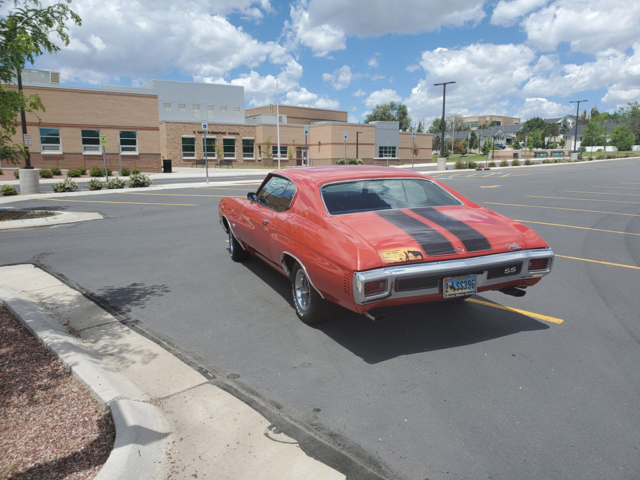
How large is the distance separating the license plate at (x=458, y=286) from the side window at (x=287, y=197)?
200 centimetres

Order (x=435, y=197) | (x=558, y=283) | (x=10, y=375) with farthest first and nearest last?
(x=558, y=283)
(x=435, y=197)
(x=10, y=375)

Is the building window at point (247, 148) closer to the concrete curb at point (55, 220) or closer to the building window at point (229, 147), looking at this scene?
the building window at point (229, 147)

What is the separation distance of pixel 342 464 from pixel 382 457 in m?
0.26

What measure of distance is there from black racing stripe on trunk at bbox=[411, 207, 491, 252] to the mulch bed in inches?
122

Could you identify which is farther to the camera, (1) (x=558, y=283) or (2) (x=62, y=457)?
(1) (x=558, y=283)

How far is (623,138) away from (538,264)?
113 metres

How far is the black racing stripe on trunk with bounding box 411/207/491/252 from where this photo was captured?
161 inches

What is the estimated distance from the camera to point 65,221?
470 inches

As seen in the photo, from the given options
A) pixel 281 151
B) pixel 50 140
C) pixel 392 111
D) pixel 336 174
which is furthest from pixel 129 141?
pixel 392 111

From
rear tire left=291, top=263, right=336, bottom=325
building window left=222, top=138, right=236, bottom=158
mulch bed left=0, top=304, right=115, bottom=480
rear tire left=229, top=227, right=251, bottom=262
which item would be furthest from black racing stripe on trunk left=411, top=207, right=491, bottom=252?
building window left=222, top=138, right=236, bottom=158

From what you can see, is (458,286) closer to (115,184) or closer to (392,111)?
(115,184)

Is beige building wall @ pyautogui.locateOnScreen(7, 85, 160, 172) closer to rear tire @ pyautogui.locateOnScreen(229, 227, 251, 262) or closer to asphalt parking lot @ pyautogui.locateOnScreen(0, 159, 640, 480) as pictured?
asphalt parking lot @ pyautogui.locateOnScreen(0, 159, 640, 480)

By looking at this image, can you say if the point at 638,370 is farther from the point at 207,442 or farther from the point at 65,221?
the point at 65,221

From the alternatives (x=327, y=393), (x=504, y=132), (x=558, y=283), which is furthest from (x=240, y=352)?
(x=504, y=132)
